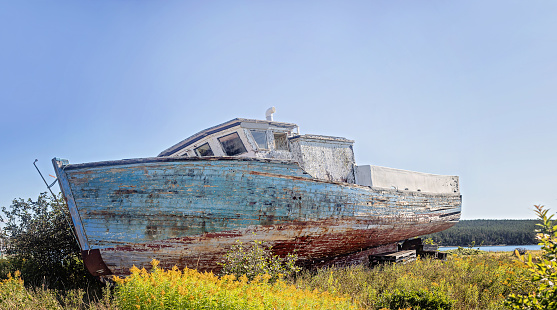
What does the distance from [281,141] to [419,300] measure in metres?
5.76

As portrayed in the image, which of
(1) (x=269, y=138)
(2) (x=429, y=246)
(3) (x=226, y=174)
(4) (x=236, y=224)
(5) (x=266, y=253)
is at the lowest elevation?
(2) (x=429, y=246)

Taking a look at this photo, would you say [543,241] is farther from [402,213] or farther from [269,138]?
[402,213]

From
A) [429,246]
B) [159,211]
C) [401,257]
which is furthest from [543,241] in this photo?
[429,246]

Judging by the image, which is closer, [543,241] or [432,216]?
[543,241]

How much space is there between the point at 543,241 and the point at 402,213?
30.9ft

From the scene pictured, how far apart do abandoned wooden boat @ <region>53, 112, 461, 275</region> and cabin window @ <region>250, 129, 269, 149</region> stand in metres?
0.03

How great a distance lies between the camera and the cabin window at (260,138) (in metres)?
9.84

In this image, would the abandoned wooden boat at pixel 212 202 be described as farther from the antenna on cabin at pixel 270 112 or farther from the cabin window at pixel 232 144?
the antenna on cabin at pixel 270 112

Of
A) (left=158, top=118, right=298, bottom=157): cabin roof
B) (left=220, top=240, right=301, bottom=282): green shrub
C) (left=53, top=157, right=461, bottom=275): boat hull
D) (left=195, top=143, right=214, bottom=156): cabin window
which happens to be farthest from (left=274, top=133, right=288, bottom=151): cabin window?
(left=220, top=240, right=301, bottom=282): green shrub

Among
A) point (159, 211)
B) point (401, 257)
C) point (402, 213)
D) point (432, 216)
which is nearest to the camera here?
point (159, 211)

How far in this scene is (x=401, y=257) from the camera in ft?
38.0

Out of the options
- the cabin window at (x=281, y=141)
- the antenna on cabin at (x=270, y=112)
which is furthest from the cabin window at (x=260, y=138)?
the antenna on cabin at (x=270, y=112)

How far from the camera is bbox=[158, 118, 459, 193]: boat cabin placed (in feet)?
31.6

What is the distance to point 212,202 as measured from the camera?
7895 millimetres
